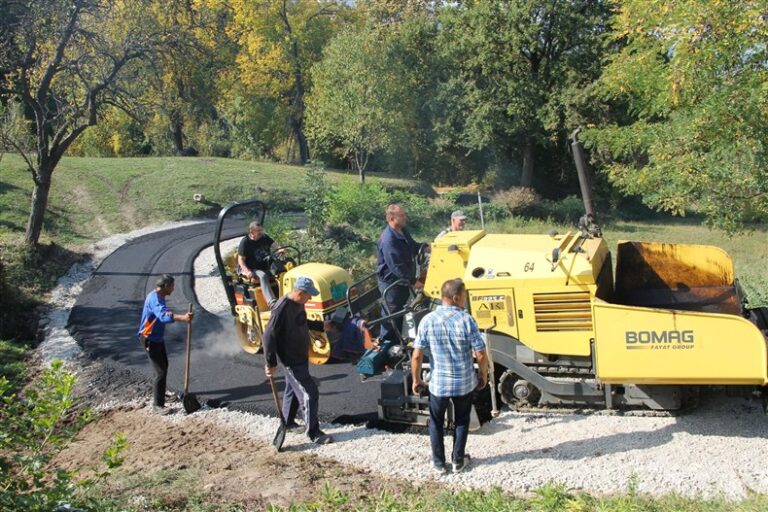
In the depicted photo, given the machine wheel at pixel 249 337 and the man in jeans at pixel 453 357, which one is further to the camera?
the machine wheel at pixel 249 337

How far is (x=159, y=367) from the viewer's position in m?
7.44

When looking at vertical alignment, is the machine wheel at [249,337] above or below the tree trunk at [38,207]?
below

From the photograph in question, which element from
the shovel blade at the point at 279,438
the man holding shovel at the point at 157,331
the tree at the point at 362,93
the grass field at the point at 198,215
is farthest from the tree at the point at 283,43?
the shovel blade at the point at 279,438

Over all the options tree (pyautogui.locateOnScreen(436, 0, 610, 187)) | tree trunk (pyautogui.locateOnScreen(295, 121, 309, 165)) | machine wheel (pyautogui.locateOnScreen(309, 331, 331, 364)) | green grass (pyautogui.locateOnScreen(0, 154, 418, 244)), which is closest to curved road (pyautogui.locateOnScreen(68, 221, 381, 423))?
machine wheel (pyautogui.locateOnScreen(309, 331, 331, 364))

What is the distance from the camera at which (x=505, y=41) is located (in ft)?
95.9

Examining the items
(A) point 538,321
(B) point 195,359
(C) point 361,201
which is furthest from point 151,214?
(A) point 538,321

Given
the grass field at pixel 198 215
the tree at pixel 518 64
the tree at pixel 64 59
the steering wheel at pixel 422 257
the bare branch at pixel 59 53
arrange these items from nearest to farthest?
the grass field at pixel 198 215, the steering wheel at pixel 422 257, the bare branch at pixel 59 53, the tree at pixel 64 59, the tree at pixel 518 64

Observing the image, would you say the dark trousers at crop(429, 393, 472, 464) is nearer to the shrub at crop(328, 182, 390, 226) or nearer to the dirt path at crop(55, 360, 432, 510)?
the dirt path at crop(55, 360, 432, 510)

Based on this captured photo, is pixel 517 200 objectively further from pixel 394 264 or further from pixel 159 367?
pixel 159 367

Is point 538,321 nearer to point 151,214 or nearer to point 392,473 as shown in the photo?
point 392,473

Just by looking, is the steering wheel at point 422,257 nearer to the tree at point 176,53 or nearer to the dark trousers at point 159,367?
the dark trousers at point 159,367

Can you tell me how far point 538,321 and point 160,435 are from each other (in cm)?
397

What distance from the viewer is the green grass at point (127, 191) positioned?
1852cm

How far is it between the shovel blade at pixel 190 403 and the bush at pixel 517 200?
20780mm
